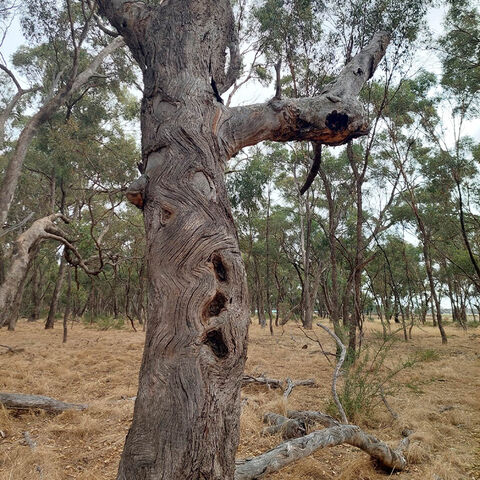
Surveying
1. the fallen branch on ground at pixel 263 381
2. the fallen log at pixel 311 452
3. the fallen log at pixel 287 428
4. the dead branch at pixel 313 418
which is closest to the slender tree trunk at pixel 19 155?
the fallen branch on ground at pixel 263 381

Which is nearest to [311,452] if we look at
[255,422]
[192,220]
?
[255,422]

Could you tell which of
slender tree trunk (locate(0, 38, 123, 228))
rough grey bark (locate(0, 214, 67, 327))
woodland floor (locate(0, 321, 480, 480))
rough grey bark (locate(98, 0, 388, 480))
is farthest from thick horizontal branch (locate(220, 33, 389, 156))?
slender tree trunk (locate(0, 38, 123, 228))

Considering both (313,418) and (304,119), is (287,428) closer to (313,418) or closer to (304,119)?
(313,418)

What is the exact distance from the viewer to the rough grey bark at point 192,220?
147 cm

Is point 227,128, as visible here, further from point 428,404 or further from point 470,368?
point 470,368

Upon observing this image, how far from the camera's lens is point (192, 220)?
70.9 inches

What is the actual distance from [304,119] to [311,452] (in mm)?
2243

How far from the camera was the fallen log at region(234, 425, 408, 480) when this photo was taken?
6.64ft

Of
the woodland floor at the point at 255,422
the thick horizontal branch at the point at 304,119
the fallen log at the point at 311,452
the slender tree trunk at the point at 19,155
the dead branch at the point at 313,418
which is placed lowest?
the woodland floor at the point at 255,422

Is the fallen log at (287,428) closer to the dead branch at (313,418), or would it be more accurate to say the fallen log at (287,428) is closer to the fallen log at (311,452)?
the dead branch at (313,418)

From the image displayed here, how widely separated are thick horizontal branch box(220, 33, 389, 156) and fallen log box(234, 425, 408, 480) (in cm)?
194

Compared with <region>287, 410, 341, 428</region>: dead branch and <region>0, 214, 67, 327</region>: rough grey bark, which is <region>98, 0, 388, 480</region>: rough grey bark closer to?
<region>0, 214, 67, 327</region>: rough grey bark

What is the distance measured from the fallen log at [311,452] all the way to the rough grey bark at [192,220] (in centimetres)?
62

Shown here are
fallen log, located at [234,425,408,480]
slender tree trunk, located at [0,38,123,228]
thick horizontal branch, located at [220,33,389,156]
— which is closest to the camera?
fallen log, located at [234,425,408,480]
